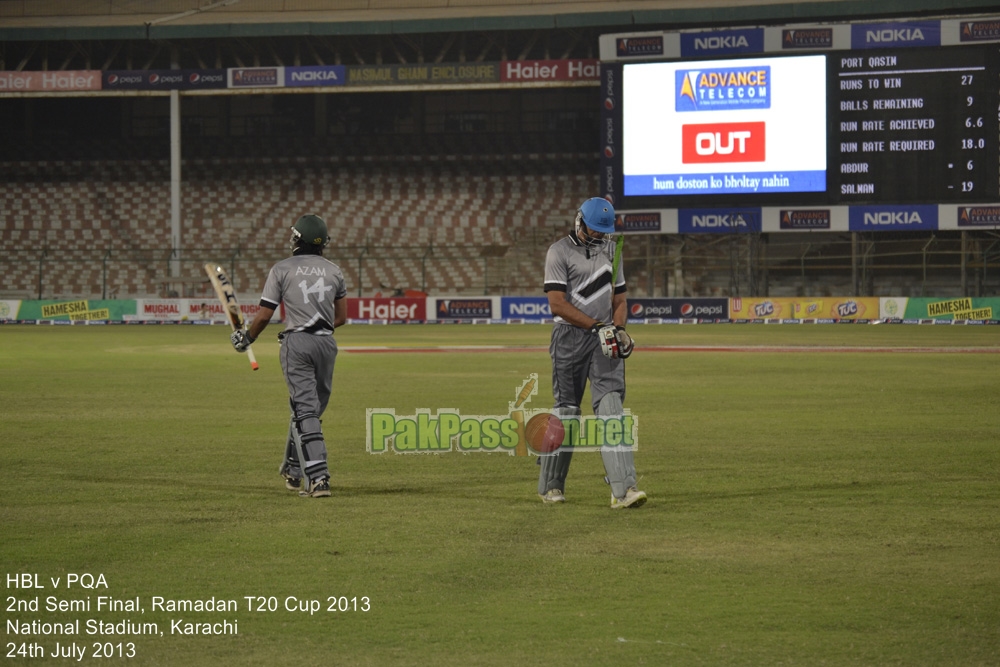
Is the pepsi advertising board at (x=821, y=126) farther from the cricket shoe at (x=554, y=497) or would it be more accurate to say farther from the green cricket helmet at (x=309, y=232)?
the cricket shoe at (x=554, y=497)

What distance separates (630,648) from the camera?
16.9 feet

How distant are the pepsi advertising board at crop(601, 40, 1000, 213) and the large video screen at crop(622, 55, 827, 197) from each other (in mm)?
34

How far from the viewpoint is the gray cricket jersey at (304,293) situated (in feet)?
28.9

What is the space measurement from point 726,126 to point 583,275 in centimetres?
3410

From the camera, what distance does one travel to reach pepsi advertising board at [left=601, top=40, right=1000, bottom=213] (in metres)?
40.0

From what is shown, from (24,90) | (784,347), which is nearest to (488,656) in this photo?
(784,347)

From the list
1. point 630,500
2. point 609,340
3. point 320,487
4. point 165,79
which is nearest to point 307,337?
point 320,487

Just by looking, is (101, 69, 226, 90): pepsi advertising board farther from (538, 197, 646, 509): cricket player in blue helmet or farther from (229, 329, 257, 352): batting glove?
(538, 197, 646, 509): cricket player in blue helmet

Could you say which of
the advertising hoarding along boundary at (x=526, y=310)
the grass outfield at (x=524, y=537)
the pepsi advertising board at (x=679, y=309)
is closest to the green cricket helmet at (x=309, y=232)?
the grass outfield at (x=524, y=537)

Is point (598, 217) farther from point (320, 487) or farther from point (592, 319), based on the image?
point (320, 487)

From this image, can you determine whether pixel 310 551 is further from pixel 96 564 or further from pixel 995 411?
pixel 995 411

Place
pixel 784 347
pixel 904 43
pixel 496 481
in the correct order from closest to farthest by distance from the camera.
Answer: pixel 496 481 → pixel 784 347 → pixel 904 43

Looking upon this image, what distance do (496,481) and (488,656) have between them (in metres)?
4.76

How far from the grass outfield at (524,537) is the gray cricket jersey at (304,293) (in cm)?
131
